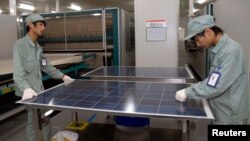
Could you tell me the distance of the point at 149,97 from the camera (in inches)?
63.5

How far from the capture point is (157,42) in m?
3.61

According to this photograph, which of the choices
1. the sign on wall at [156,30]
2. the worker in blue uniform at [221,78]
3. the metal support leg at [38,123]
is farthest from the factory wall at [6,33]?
the worker in blue uniform at [221,78]

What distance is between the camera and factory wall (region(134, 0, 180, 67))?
11.4ft

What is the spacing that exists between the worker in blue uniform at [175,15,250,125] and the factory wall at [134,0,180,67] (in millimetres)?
2030

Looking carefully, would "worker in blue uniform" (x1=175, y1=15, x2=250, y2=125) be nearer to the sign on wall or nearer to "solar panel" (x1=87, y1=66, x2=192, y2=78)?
"solar panel" (x1=87, y1=66, x2=192, y2=78)

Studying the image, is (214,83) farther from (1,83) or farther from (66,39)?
(66,39)

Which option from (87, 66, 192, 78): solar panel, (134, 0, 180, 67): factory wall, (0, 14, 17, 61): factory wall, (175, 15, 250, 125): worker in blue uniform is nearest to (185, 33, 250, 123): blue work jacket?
(175, 15, 250, 125): worker in blue uniform

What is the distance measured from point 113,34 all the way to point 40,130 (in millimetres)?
2684

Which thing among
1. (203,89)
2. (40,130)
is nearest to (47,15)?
(40,130)

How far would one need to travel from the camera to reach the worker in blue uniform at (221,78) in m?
1.41

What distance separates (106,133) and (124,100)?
149 centimetres

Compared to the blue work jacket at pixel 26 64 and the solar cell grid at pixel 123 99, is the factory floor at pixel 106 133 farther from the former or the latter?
the solar cell grid at pixel 123 99

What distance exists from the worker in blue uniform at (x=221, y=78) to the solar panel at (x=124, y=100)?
13 cm

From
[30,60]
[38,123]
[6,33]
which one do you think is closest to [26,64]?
[30,60]
